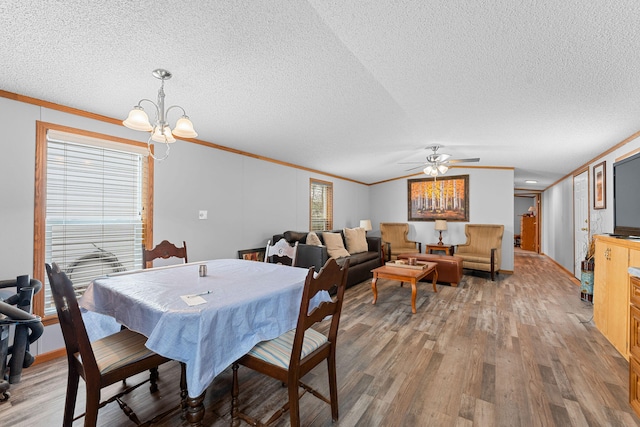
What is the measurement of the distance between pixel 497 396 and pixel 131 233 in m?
3.63

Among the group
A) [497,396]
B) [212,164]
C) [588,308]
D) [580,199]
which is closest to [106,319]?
[212,164]

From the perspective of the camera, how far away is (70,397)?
146 centimetres

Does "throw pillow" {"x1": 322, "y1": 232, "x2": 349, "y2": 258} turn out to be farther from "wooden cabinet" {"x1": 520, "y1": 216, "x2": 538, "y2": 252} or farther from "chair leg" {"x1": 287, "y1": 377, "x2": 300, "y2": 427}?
"wooden cabinet" {"x1": 520, "y1": 216, "x2": 538, "y2": 252}

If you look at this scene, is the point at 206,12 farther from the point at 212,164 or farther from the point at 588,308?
the point at 588,308

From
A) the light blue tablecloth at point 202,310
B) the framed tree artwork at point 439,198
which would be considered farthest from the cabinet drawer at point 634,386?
the framed tree artwork at point 439,198

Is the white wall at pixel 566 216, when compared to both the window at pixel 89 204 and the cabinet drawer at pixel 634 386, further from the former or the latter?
the window at pixel 89 204

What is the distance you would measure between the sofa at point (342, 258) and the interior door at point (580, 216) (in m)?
3.60

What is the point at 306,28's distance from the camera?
176cm

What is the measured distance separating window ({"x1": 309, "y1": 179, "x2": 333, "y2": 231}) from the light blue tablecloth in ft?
13.0

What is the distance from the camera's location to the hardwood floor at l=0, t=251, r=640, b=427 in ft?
5.70

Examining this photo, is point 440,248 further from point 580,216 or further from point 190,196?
point 190,196

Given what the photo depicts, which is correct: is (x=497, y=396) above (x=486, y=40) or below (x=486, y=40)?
below

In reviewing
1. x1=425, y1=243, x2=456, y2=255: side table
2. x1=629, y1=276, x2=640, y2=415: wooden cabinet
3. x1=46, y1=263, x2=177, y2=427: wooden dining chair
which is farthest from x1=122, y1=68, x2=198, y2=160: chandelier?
x1=425, y1=243, x2=456, y2=255: side table

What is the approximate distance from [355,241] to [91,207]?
4.36 meters
